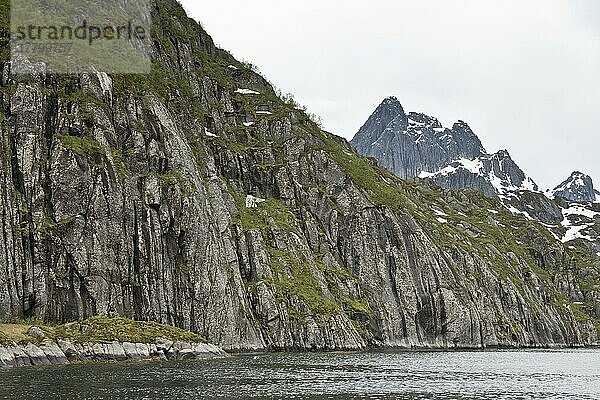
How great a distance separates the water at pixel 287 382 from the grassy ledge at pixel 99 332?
945 centimetres

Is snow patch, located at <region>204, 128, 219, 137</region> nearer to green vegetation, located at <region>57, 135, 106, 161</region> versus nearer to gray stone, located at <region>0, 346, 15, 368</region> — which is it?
green vegetation, located at <region>57, 135, 106, 161</region>

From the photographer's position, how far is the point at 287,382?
73.3 meters

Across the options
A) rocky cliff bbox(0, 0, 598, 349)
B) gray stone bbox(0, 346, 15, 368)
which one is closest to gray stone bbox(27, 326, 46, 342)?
gray stone bbox(0, 346, 15, 368)

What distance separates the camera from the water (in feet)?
202

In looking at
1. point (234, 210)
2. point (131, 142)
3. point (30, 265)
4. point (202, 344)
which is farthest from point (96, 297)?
point (234, 210)

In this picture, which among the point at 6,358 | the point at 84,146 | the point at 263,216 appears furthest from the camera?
the point at 263,216

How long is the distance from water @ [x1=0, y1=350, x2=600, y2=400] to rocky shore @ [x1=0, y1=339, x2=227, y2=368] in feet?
19.0

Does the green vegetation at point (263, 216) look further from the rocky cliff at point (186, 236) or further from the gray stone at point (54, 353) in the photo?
the gray stone at point (54, 353)

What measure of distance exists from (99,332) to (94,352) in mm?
5258

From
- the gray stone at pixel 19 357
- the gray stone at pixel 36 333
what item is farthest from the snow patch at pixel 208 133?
the gray stone at pixel 19 357

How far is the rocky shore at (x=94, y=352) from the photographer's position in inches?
3438

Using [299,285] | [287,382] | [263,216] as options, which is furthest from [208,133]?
[287,382]

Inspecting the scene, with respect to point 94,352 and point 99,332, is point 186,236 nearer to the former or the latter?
point 99,332

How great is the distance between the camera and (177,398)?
57656 millimetres
